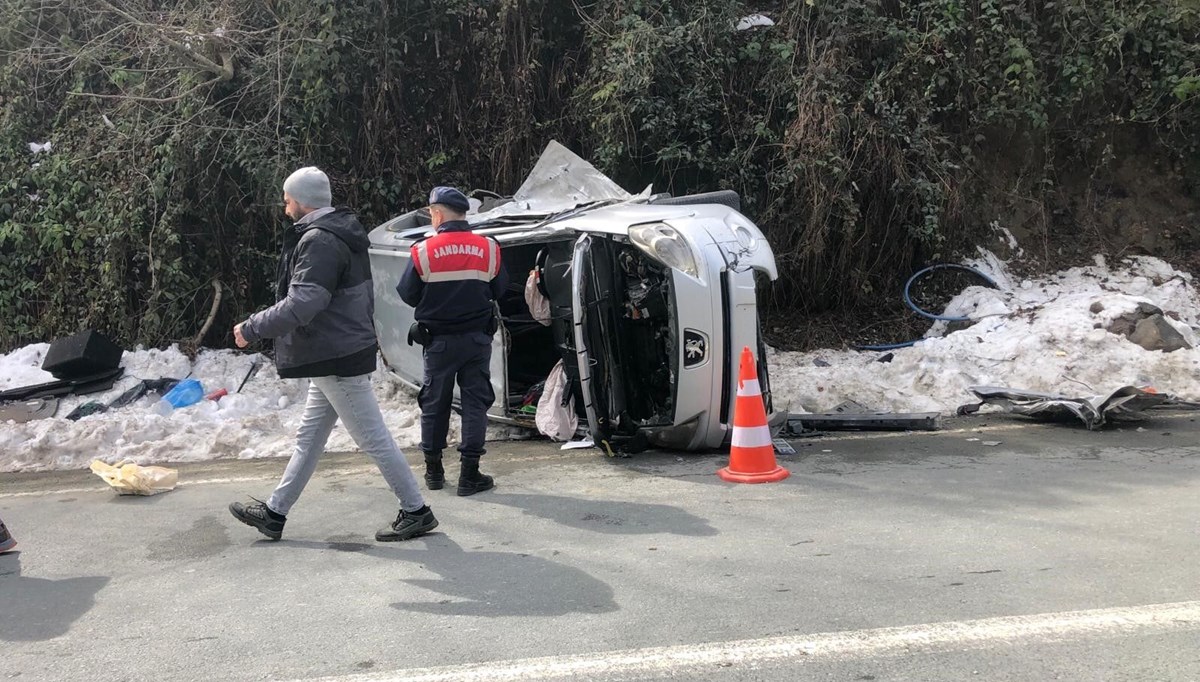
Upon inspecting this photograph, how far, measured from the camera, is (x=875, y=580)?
3764 mm

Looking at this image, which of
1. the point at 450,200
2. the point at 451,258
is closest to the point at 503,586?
the point at 451,258

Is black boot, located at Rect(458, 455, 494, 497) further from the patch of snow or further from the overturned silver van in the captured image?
the patch of snow

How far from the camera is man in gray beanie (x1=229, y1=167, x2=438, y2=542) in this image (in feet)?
13.9

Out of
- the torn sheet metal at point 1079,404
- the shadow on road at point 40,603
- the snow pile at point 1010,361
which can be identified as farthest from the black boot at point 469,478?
the torn sheet metal at point 1079,404

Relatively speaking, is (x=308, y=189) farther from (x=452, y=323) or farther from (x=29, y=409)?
(x=29, y=409)

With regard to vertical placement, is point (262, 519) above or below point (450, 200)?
below

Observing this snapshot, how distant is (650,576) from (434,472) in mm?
2053

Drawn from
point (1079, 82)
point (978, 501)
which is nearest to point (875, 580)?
point (978, 501)

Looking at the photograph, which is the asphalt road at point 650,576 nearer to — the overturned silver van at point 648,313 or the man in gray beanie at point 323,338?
the man in gray beanie at point 323,338

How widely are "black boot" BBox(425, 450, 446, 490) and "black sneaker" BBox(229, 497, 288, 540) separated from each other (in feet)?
3.51

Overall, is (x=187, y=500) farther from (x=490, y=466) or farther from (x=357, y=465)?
(x=490, y=466)

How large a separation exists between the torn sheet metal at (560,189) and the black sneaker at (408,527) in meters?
3.18

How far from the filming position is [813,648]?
3.16 metres

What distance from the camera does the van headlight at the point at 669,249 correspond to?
569cm
